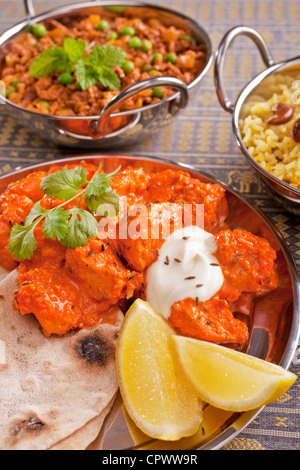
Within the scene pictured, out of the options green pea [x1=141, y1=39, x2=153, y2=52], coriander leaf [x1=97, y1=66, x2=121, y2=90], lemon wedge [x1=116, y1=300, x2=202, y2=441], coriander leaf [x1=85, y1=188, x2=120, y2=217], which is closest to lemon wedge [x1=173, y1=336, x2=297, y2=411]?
lemon wedge [x1=116, y1=300, x2=202, y2=441]

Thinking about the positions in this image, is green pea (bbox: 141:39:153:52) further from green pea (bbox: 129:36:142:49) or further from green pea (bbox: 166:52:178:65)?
green pea (bbox: 166:52:178:65)

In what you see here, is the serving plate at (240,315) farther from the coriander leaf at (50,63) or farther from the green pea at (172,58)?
the green pea at (172,58)

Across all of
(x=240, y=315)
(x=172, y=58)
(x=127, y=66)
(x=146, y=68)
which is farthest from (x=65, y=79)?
(x=240, y=315)

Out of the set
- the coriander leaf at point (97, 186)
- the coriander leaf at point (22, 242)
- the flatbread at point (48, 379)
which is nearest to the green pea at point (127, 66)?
the coriander leaf at point (97, 186)

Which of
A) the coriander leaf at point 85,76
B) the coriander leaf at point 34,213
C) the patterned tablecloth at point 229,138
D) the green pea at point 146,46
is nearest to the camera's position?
the patterned tablecloth at point 229,138

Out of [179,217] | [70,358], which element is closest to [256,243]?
[179,217]

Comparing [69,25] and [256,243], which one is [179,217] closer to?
[256,243]

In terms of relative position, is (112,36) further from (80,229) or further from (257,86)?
(80,229)
